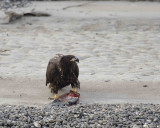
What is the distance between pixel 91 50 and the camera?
37.7 ft

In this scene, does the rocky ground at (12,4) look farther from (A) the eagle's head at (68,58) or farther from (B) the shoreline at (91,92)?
(A) the eagle's head at (68,58)

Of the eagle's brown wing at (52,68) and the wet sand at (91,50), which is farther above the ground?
the eagle's brown wing at (52,68)

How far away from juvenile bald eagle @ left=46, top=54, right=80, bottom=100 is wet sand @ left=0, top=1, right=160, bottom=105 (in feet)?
0.88

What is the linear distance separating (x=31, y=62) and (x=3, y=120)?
4212mm

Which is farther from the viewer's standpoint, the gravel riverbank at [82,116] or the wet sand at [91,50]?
the wet sand at [91,50]

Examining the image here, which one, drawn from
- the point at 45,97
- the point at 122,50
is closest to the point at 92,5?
the point at 122,50

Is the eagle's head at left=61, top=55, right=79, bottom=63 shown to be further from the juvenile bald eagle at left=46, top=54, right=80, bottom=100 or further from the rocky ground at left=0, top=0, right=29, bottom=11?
the rocky ground at left=0, top=0, right=29, bottom=11

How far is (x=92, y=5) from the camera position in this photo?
19.4 meters

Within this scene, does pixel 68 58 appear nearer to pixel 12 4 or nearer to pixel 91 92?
Result: pixel 91 92

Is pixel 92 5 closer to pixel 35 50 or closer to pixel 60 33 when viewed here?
pixel 60 33

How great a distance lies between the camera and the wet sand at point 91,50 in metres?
8.05

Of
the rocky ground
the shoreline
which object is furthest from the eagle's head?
the rocky ground

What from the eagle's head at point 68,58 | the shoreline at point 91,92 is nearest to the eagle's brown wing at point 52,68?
the eagle's head at point 68,58

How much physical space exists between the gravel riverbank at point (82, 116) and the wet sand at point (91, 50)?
869 millimetres
